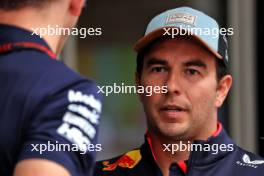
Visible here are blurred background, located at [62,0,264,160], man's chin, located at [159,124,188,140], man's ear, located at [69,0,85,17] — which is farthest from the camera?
blurred background, located at [62,0,264,160]

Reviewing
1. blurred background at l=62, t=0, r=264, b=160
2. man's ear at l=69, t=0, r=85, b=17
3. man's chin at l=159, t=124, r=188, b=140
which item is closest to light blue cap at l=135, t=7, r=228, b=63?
man's chin at l=159, t=124, r=188, b=140

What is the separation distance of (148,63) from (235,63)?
6.11ft

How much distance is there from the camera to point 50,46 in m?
1.51

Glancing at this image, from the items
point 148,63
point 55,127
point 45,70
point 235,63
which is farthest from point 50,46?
point 235,63

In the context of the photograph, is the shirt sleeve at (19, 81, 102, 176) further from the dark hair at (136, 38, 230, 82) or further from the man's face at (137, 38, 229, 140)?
the dark hair at (136, 38, 230, 82)

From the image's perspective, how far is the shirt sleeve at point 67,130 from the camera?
54.0 inches

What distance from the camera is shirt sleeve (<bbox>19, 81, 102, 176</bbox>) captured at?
1.37 m

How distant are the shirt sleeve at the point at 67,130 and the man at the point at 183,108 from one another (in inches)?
30.0

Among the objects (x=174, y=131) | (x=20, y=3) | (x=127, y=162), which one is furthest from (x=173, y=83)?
(x=20, y=3)

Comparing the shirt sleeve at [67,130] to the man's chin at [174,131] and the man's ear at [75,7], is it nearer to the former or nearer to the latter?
the man's ear at [75,7]

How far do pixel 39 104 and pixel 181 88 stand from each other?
0.90 meters

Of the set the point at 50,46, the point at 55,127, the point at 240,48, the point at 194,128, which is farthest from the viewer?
the point at 240,48

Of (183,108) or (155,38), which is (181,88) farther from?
(155,38)

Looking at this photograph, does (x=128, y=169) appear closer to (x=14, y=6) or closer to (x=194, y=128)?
(x=194, y=128)
